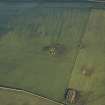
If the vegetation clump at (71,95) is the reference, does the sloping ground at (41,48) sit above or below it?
above

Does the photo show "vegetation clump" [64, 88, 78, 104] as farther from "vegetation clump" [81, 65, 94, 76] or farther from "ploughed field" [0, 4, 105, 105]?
"vegetation clump" [81, 65, 94, 76]

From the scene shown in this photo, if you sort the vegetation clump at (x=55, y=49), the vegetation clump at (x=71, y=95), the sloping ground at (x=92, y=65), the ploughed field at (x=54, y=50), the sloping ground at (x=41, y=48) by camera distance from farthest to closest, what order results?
the vegetation clump at (x=55, y=49) → the sloping ground at (x=41, y=48) → the ploughed field at (x=54, y=50) → the sloping ground at (x=92, y=65) → the vegetation clump at (x=71, y=95)

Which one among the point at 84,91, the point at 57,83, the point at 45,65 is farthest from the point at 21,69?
the point at 84,91

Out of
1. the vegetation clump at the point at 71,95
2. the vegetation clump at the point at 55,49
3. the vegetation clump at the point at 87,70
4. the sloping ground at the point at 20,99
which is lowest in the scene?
the sloping ground at the point at 20,99

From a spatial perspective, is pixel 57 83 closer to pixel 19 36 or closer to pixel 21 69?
pixel 21 69

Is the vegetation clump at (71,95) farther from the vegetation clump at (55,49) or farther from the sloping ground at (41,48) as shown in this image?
the vegetation clump at (55,49)

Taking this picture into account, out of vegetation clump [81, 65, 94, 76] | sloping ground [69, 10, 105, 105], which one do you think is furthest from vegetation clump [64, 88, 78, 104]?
vegetation clump [81, 65, 94, 76]

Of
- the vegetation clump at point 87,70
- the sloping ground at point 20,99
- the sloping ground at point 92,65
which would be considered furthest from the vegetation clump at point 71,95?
the vegetation clump at point 87,70

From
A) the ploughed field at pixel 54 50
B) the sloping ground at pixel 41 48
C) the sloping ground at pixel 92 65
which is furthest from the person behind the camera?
the sloping ground at pixel 41 48
